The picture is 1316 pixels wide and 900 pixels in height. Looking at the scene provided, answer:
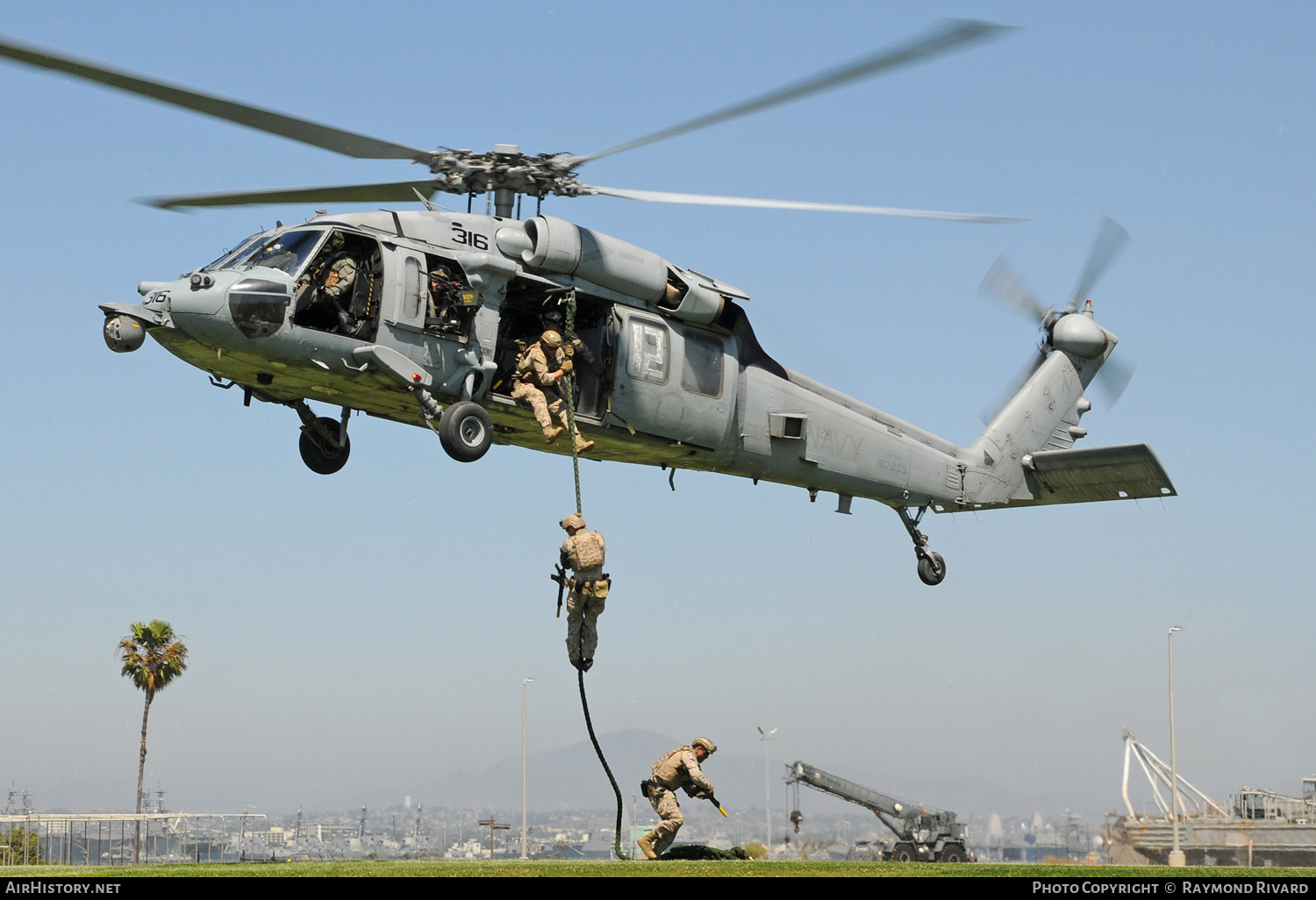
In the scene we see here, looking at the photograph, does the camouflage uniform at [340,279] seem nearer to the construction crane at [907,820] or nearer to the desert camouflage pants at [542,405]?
the desert camouflage pants at [542,405]

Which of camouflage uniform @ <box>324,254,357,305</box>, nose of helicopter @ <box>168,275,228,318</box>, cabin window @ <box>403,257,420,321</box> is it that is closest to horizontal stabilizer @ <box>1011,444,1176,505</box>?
cabin window @ <box>403,257,420,321</box>

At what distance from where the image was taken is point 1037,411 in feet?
86.6

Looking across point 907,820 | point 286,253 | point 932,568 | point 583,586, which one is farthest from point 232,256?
point 907,820

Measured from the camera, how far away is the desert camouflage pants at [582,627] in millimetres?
15102

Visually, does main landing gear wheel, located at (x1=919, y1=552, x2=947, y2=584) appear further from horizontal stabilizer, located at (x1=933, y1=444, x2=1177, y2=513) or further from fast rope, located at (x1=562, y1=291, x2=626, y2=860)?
fast rope, located at (x1=562, y1=291, x2=626, y2=860)

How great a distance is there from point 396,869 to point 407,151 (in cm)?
908

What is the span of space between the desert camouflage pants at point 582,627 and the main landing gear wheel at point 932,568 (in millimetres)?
10295

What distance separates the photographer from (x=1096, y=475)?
2403cm

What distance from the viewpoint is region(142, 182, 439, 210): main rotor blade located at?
18703 mm

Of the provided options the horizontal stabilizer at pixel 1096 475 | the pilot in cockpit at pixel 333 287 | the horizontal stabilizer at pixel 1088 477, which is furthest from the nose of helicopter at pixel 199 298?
the horizontal stabilizer at pixel 1096 475

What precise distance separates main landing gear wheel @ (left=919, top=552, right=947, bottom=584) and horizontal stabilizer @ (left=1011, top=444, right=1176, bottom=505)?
7.34ft

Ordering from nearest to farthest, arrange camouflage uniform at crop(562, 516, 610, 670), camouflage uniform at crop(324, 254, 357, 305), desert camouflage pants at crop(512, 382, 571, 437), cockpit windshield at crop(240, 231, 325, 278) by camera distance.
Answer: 1. camouflage uniform at crop(562, 516, 610, 670)
2. cockpit windshield at crop(240, 231, 325, 278)
3. camouflage uniform at crop(324, 254, 357, 305)
4. desert camouflage pants at crop(512, 382, 571, 437)

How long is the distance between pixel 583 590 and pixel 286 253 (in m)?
5.60
